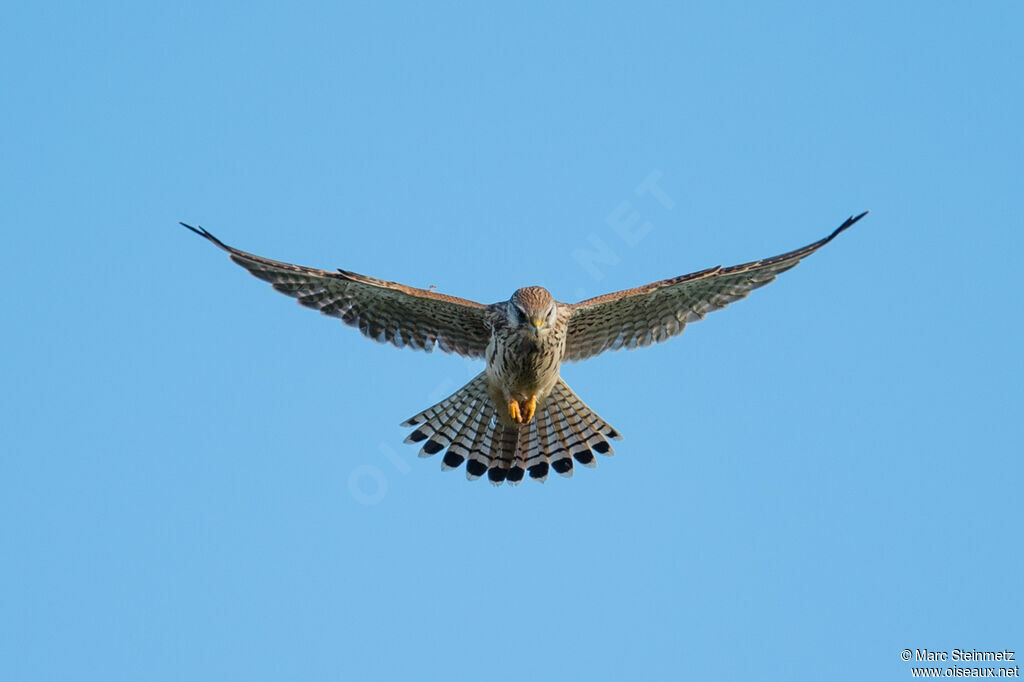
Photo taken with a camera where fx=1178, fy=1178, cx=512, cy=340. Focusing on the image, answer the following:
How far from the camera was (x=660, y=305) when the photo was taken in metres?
11.3

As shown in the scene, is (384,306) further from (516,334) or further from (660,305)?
(660,305)

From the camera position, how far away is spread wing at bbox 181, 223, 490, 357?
10.7m

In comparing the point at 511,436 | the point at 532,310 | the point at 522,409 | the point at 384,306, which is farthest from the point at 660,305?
the point at 384,306

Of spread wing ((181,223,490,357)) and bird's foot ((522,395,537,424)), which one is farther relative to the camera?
bird's foot ((522,395,537,424))

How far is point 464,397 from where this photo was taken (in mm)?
11805

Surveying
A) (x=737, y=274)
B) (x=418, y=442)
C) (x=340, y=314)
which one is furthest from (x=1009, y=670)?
(x=340, y=314)

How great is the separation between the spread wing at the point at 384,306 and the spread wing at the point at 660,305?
982mm

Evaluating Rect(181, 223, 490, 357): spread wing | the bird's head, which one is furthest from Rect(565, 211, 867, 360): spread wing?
Rect(181, 223, 490, 357): spread wing

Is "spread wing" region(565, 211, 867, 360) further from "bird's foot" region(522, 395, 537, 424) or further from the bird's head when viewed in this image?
"bird's foot" region(522, 395, 537, 424)

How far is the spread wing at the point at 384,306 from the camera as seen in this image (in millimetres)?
10695

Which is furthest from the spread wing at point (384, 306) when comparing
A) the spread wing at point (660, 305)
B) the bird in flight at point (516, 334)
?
the spread wing at point (660, 305)

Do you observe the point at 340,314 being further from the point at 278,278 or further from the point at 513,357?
the point at 513,357

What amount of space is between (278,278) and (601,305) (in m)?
3.01

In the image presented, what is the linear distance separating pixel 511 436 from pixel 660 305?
6.57 ft
